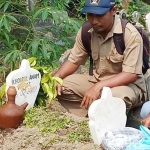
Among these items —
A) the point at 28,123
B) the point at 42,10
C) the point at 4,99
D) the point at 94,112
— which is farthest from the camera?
the point at 42,10

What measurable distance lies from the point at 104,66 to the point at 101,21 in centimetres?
50

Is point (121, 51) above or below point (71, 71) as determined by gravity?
above

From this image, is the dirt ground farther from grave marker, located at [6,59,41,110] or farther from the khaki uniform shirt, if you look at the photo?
the khaki uniform shirt

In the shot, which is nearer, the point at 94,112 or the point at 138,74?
the point at 94,112

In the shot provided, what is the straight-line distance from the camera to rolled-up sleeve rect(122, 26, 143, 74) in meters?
4.16

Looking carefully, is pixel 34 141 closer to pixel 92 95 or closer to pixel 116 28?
pixel 92 95

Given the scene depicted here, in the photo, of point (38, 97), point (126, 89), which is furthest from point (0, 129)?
point (126, 89)

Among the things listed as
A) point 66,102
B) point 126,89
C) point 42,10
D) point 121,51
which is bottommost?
point 66,102

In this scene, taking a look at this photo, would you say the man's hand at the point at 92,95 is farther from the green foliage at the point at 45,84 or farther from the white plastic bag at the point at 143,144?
the white plastic bag at the point at 143,144

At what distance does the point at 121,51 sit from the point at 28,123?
1143mm

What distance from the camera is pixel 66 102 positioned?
15.3 feet

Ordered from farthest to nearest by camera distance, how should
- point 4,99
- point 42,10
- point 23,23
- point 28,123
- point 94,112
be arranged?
point 23,23, point 42,10, point 4,99, point 28,123, point 94,112

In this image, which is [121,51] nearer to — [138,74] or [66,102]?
[138,74]

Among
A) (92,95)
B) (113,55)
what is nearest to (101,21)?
(113,55)
